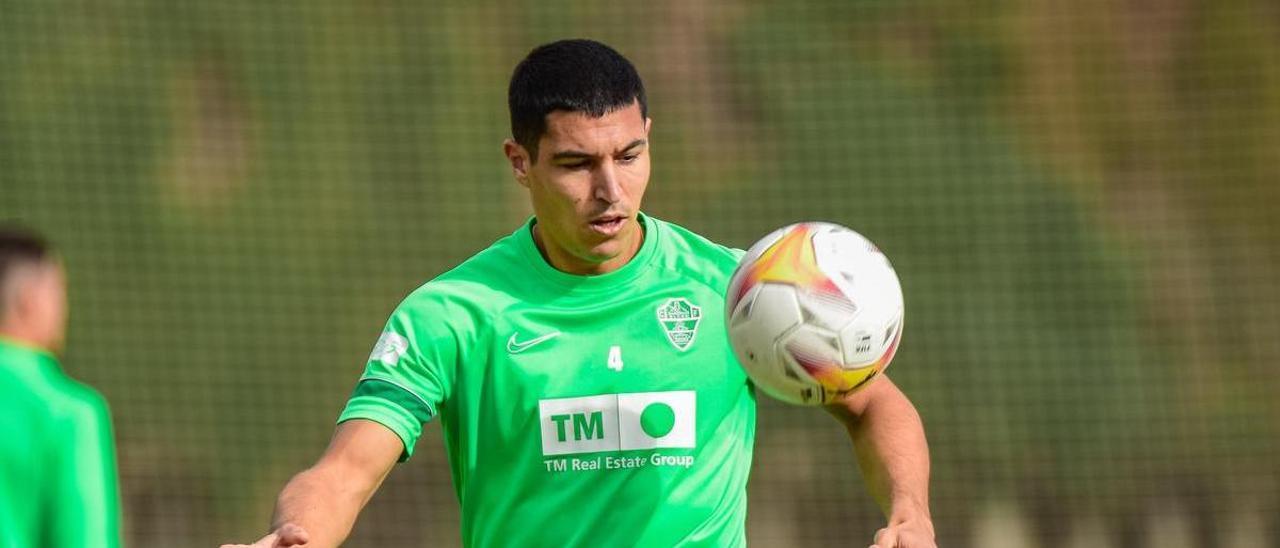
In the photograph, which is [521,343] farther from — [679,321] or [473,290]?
[679,321]

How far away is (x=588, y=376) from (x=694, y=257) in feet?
1.46

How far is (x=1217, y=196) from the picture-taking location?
1066 centimetres

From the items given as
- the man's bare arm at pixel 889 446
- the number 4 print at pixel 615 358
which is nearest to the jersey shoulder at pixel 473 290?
the number 4 print at pixel 615 358

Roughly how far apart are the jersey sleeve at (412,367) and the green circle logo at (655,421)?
0.47m

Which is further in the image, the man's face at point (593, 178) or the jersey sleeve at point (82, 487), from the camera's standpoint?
the man's face at point (593, 178)

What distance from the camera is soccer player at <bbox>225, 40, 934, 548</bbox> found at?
14.1 feet

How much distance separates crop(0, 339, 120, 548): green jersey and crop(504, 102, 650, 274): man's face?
46.3 inches

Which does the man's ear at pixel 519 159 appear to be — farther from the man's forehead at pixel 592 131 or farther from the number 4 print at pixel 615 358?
the number 4 print at pixel 615 358

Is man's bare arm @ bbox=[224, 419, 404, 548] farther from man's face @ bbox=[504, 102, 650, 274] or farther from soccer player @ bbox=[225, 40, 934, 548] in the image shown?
man's face @ bbox=[504, 102, 650, 274]

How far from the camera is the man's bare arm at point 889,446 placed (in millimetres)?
4215

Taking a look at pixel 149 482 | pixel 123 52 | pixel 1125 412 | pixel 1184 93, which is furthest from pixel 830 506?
pixel 123 52

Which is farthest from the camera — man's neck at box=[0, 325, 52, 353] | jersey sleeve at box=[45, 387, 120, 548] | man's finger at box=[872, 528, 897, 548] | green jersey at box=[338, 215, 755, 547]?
green jersey at box=[338, 215, 755, 547]

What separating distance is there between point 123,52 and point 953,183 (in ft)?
16.3

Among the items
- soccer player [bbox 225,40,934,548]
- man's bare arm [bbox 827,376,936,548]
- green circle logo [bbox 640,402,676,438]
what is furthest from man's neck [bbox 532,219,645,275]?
man's bare arm [bbox 827,376,936,548]
